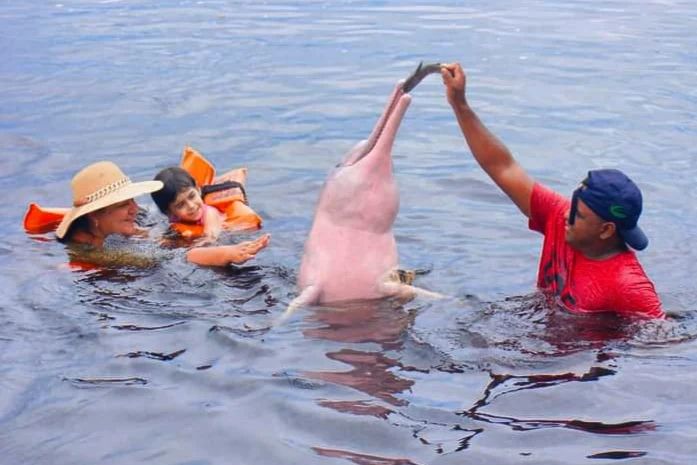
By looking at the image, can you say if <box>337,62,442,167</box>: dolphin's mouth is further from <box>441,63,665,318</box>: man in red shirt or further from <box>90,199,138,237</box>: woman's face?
<box>90,199,138,237</box>: woman's face

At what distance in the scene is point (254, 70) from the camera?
14242 mm

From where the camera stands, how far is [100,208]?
6.98 metres

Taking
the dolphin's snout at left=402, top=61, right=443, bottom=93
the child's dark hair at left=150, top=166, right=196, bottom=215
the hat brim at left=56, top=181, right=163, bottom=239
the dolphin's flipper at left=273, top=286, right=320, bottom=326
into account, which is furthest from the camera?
the child's dark hair at left=150, top=166, right=196, bottom=215

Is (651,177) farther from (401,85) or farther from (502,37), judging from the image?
(502,37)

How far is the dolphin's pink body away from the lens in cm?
580

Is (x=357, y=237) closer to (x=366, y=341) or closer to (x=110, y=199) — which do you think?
(x=366, y=341)

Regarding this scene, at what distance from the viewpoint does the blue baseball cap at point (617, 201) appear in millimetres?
5289

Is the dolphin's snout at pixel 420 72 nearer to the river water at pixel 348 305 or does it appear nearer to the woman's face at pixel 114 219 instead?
the river water at pixel 348 305

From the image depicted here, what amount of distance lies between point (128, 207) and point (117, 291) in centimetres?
85

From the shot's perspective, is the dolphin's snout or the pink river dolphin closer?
the dolphin's snout

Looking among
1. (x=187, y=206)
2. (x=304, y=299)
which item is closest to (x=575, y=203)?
(x=304, y=299)

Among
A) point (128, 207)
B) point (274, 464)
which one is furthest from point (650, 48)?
point (274, 464)

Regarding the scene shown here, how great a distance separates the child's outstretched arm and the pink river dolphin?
50cm

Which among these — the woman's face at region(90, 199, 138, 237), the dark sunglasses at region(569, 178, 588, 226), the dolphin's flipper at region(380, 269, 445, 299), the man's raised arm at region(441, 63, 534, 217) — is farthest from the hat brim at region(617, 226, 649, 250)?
the woman's face at region(90, 199, 138, 237)
